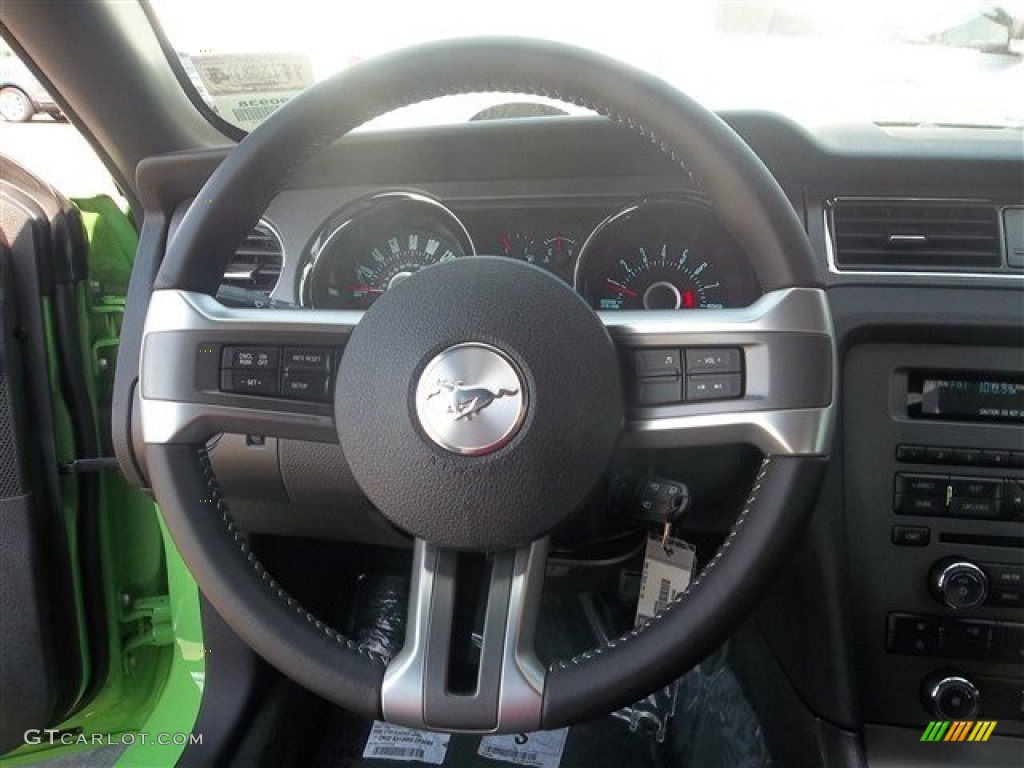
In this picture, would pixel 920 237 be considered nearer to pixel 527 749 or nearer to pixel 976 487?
pixel 976 487

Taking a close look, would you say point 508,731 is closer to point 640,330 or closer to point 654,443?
point 654,443

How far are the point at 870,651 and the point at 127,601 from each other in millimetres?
1471

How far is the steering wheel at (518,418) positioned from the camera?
92cm

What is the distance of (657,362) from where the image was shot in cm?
97

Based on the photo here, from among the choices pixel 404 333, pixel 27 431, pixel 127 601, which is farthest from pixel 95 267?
pixel 404 333

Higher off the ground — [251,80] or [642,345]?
[251,80]

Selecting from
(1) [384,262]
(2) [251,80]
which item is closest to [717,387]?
(1) [384,262]

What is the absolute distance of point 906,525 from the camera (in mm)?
1356

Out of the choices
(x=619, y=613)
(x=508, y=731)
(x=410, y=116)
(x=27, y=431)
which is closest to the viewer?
(x=508, y=731)

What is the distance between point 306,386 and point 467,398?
214mm

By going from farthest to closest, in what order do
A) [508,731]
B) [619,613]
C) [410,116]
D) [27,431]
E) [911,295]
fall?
1. [619,613]
2. [27,431]
3. [410,116]
4. [911,295]
5. [508,731]

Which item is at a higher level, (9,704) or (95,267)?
(95,267)

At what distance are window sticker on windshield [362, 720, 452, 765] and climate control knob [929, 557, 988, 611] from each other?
983 millimetres

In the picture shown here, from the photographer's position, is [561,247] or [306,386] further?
[561,247]
